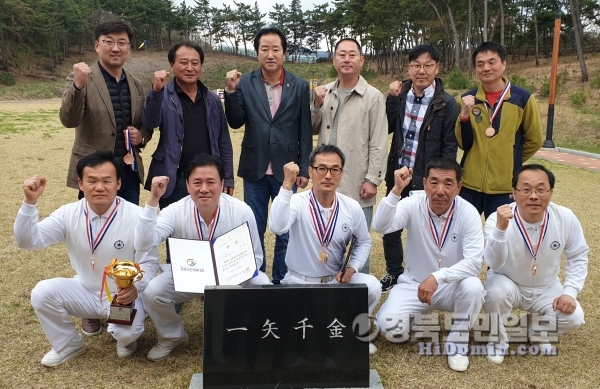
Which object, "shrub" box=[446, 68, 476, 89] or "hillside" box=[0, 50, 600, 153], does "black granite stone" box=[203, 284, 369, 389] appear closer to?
"hillside" box=[0, 50, 600, 153]

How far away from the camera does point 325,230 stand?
11.7 ft

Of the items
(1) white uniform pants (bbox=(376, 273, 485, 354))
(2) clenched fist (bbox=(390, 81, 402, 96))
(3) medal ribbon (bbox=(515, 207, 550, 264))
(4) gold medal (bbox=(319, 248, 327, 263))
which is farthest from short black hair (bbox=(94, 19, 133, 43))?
(3) medal ribbon (bbox=(515, 207, 550, 264))

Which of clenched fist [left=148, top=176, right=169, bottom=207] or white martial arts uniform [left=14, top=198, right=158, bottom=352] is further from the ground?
clenched fist [left=148, top=176, right=169, bottom=207]

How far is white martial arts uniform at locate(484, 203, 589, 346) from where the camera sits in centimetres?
343

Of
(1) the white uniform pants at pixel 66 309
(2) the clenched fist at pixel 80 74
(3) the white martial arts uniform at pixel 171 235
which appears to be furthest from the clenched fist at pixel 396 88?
(1) the white uniform pants at pixel 66 309

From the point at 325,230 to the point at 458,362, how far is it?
121 centimetres

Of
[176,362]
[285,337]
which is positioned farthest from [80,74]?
[285,337]

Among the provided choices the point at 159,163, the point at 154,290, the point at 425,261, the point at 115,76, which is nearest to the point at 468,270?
the point at 425,261

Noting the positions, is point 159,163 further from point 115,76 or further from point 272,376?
point 272,376

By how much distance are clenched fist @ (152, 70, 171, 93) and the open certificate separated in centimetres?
118

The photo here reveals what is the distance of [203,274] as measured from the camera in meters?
3.27

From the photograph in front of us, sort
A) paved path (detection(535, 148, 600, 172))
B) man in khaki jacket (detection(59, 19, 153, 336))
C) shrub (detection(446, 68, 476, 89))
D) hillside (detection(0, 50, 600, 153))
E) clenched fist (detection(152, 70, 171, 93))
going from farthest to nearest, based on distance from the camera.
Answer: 1. shrub (detection(446, 68, 476, 89))
2. hillside (detection(0, 50, 600, 153))
3. paved path (detection(535, 148, 600, 172))
4. man in khaki jacket (detection(59, 19, 153, 336))
5. clenched fist (detection(152, 70, 171, 93))

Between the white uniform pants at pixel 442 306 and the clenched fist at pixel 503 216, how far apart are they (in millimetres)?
435

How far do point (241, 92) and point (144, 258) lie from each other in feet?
5.27
